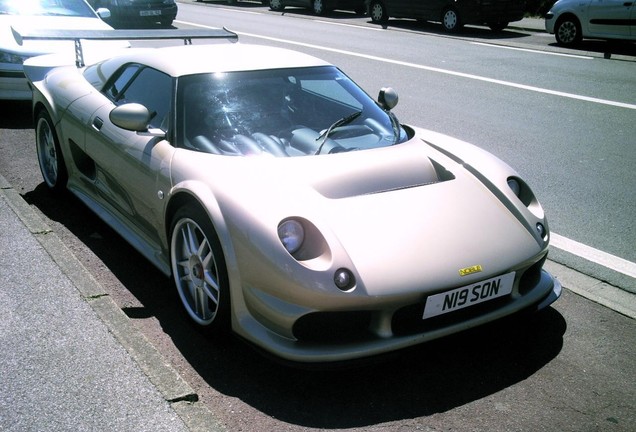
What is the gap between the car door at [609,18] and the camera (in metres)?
14.3

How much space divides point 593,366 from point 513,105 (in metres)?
6.59

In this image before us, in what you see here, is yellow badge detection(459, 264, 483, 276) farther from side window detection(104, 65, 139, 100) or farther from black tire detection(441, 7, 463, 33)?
black tire detection(441, 7, 463, 33)

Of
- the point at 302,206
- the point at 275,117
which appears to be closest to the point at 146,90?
the point at 275,117

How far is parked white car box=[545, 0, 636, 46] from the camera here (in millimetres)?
14258

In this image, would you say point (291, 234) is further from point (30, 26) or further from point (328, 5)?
point (328, 5)

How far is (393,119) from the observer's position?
4.61 m

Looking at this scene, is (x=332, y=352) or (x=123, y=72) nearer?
(x=332, y=352)

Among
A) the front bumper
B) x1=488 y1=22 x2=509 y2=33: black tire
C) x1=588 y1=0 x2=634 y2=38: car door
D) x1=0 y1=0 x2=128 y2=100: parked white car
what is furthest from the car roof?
x1=488 y1=22 x2=509 y2=33: black tire

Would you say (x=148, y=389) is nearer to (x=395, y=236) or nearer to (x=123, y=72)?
(x=395, y=236)

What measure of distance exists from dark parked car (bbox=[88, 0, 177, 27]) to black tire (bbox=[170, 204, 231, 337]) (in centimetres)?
1671

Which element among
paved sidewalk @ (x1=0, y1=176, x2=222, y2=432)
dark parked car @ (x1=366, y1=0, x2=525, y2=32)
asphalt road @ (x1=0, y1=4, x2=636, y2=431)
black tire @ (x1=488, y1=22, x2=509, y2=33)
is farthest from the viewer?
black tire @ (x1=488, y1=22, x2=509, y2=33)

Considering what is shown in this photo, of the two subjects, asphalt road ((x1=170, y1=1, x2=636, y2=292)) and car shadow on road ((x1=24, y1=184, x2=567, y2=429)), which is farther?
asphalt road ((x1=170, y1=1, x2=636, y2=292))

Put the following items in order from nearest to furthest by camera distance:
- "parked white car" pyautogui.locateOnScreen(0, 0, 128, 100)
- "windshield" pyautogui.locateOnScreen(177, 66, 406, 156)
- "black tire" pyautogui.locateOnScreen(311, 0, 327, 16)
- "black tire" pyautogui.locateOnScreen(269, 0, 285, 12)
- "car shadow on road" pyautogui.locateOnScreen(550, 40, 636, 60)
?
"windshield" pyautogui.locateOnScreen(177, 66, 406, 156)
"parked white car" pyautogui.locateOnScreen(0, 0, 128, 100)
"car shadow on road" pyautogui.locateOnScreen(550, 40, 636, 60)
"black tire" pyautogui.locateOnScreen(311, 0, 327, 16)
"black tire" pyautogui.locateOnScreen(269, 0, 285, 12)

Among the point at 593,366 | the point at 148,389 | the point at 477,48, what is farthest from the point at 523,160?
the point at 477,48
